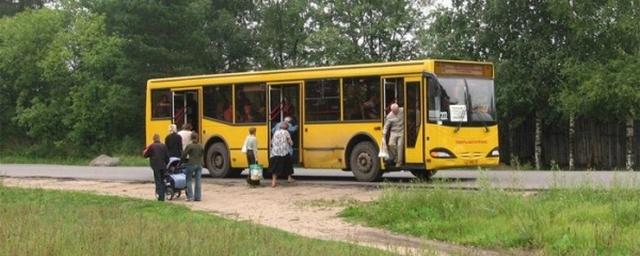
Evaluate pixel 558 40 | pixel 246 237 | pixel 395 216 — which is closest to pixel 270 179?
pixel 395 216

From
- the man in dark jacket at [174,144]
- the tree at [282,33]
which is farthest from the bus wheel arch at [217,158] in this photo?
the tree at [282,33]

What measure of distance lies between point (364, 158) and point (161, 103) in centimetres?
777

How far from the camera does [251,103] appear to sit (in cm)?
2245

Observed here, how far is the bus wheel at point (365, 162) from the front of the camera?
1986cm

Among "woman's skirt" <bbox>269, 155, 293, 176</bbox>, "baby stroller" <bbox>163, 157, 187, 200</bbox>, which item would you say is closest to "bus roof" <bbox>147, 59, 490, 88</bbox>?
"woman's skirt" <bbox>269, 155, 293, 176</bbox>

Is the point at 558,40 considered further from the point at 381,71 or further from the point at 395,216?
the point at 395,216

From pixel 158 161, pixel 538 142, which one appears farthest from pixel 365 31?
pixel 158 161

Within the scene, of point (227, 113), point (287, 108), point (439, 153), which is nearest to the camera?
point (439, 153)

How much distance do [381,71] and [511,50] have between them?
15.5m

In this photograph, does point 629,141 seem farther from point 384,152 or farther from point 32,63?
point 32,63

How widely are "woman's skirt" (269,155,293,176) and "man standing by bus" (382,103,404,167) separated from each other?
2.79 m

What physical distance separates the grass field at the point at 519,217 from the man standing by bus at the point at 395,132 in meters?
4.18

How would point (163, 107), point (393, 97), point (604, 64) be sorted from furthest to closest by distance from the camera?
point (604, 64) < point (163, 107) < point (393, 97)

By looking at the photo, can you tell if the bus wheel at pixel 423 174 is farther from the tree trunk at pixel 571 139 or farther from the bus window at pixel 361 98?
the tree trunk at pixel 571 139
